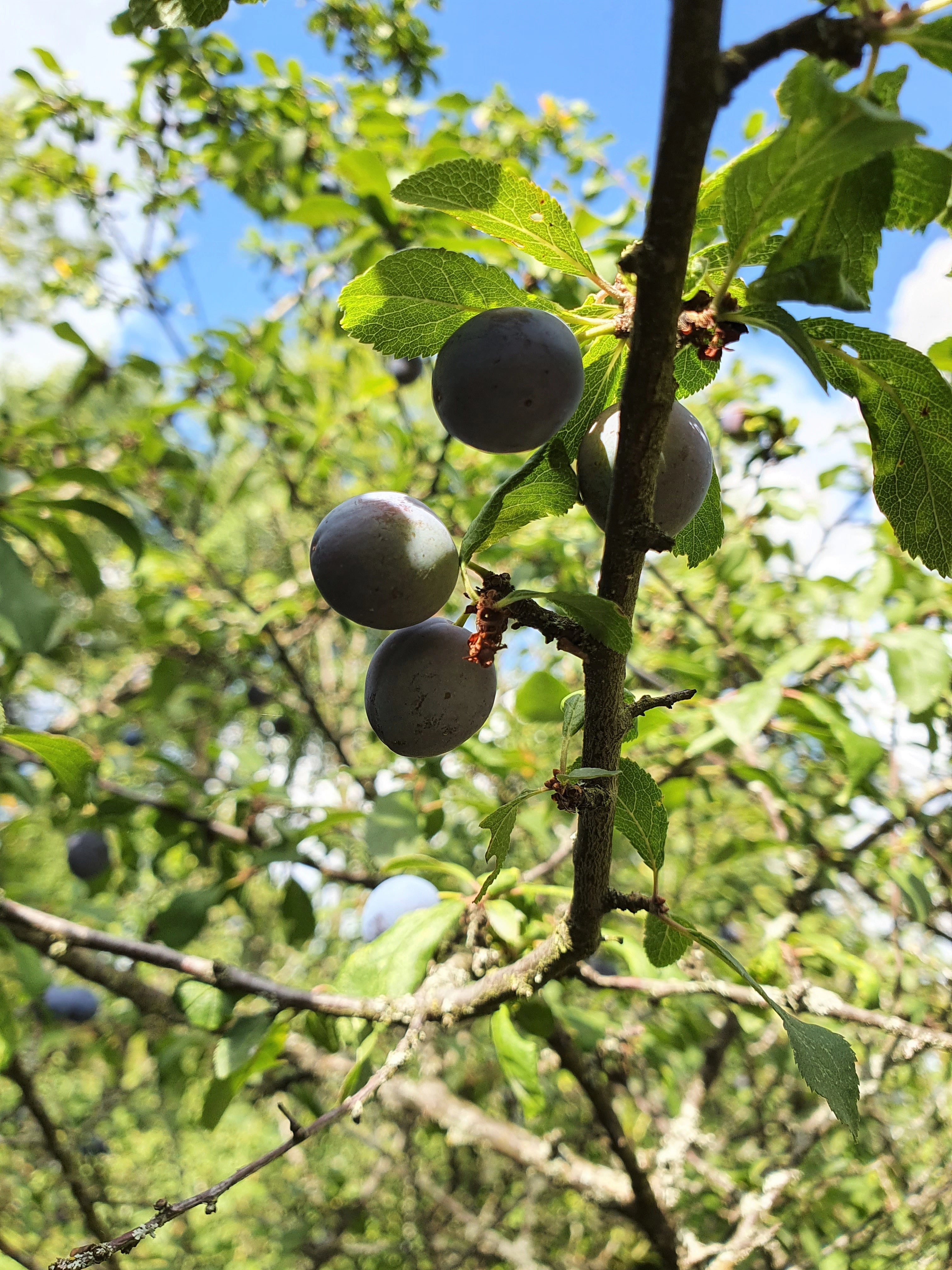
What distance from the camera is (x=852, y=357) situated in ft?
1.69

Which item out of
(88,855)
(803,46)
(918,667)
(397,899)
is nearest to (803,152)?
(803,46)

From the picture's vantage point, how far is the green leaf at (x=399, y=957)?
3.12 ft

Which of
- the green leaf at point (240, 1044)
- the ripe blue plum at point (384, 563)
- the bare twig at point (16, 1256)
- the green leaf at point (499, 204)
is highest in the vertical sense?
the green leaf at point (499, 204)

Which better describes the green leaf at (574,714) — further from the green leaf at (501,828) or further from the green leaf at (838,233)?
the green leaf at (838,233)

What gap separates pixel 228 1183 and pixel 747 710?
3.25ft

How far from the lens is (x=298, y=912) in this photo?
158 cm

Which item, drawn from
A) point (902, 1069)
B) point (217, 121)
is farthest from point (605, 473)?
point (217, 121)

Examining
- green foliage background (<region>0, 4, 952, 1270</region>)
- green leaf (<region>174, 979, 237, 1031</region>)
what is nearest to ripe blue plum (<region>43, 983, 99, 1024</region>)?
green foliage background (<region>0, 4, 952, 1270</region>)

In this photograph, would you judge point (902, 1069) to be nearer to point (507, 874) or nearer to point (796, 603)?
point (796, 603)

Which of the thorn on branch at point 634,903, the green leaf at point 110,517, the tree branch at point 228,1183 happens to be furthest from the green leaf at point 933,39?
the green leaf at point 110,517

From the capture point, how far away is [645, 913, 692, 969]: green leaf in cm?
69

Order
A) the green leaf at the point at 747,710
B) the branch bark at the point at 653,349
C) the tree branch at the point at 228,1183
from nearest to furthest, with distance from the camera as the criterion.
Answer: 1. the branch bark at the point at 653,349
2. the tree branch at the point at 228,1183
3. the green leaf at the point at 747,710

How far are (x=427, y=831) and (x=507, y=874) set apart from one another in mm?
552

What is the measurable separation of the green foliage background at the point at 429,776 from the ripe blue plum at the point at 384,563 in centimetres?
4
